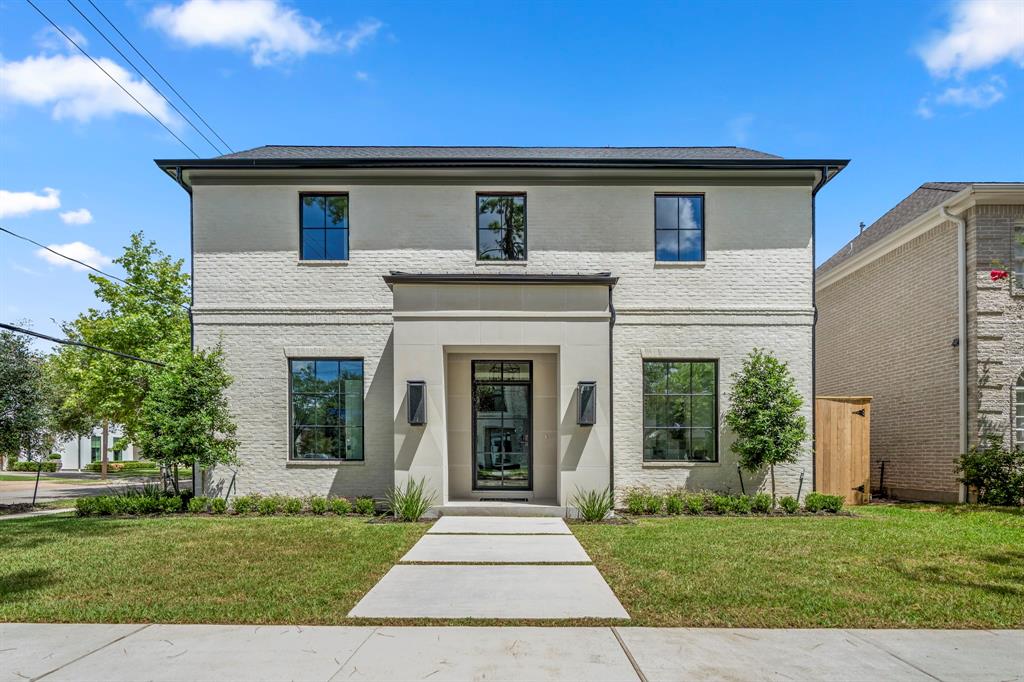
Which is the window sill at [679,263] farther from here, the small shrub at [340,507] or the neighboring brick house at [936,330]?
the small shrub at [340,507]

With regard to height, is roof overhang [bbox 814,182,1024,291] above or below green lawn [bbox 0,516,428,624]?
above

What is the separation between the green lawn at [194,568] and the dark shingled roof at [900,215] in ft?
49.5

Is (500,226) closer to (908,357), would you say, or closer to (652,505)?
(652,505)

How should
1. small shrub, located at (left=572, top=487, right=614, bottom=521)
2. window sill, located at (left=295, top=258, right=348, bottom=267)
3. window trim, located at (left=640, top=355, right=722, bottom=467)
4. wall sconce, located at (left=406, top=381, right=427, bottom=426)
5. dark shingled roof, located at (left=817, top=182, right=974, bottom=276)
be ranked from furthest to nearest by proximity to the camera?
dark shingled roof, located at (left=817, top=182, right=974, bottom=276) → window sill, located at (left=295, top=258, right=348, bottom=267) → window trim, located at (left=640, top=355, right=722, bottom=467) → wall sconce, located at (left=406, top=381, right=427, bottom=426) → small shrub, located at (left=572, top=487, right=614, bottom=521)

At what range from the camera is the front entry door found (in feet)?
44.4

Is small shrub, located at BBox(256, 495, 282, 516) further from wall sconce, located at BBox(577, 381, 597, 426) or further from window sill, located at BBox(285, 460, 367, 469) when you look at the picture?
wall sconce, located at BBox(577, 381, 597, 426)

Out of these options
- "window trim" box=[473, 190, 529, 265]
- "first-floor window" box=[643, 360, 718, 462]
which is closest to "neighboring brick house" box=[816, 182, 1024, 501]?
"first-floor window" box=[643, 360, 718, 462]

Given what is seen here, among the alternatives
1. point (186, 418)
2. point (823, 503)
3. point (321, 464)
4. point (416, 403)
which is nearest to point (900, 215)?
point (823, 503)

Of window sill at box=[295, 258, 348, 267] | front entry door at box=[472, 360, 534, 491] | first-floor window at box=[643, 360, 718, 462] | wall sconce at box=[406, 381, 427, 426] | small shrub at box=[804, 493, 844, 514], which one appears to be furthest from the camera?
window sill at box=[295, 258, 348, 267]

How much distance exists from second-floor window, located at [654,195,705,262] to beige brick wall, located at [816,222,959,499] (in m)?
5.98

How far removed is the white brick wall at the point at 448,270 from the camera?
1383 centimetres

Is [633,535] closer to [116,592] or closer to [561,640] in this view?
[561,640]

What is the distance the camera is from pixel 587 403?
40.0 ft

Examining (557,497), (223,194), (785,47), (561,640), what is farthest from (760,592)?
(223,194)
